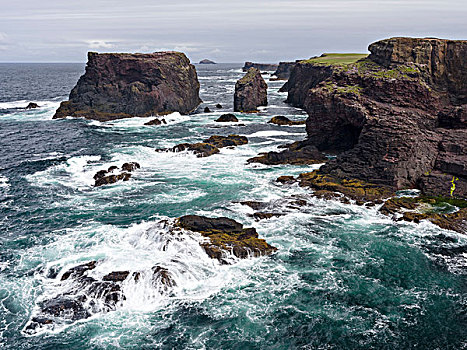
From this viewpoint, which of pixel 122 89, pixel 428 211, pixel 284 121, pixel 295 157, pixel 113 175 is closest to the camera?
pixel 428 211

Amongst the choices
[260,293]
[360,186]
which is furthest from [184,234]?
[360,186]

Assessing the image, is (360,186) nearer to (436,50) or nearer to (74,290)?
(436,50)

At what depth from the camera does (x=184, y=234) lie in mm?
31531

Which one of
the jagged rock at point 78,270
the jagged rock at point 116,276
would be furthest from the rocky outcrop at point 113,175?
the jagged rock at point 116,276

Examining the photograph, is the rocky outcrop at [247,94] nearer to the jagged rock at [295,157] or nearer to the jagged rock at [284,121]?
the jagged rock at [284,121]

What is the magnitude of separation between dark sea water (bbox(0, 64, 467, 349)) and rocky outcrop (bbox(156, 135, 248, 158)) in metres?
9.08

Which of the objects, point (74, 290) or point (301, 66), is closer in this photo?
point (74, 290)

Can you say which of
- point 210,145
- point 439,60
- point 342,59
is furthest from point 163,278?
point 342,59

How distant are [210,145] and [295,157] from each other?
1562cm

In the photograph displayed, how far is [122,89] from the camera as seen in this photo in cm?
9912

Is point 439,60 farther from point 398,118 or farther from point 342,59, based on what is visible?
point 342,59

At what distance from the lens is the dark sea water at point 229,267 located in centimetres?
2223

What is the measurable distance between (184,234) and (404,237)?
62.5 feet

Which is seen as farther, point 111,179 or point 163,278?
point 111,179
